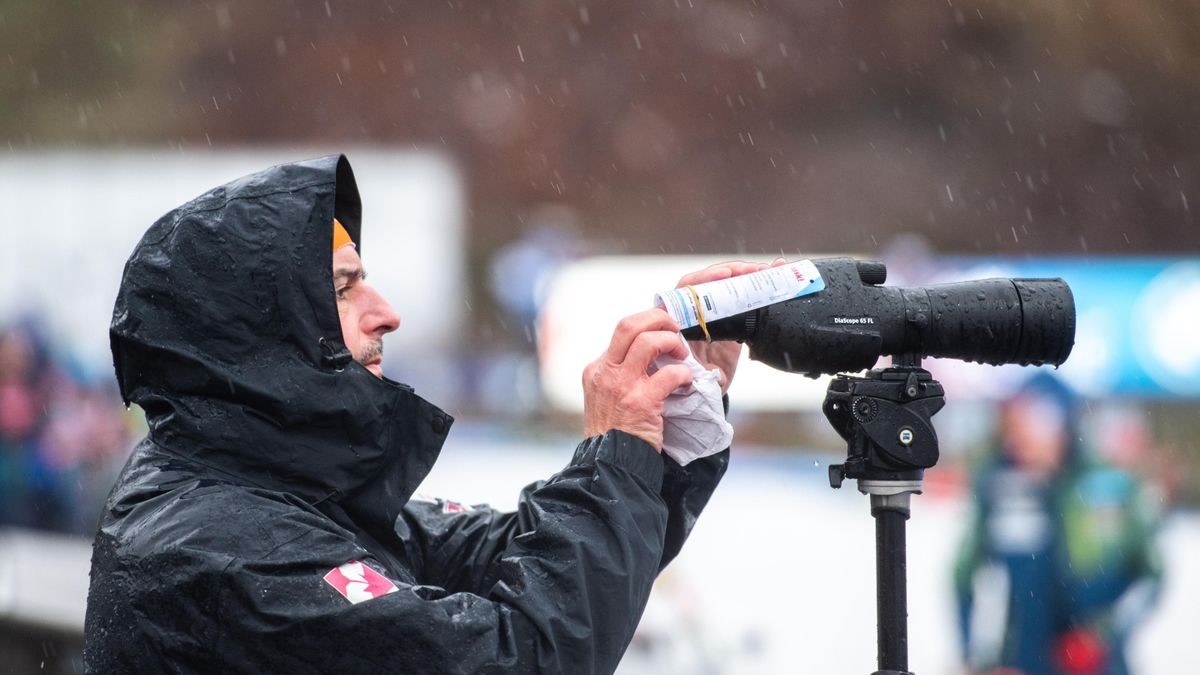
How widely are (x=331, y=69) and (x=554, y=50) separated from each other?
9.86 feet

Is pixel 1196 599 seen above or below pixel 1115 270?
below

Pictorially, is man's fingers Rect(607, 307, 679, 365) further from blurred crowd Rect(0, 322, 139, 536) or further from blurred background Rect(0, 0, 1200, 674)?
blurred crowd Rect(0, 322, 139, 536)

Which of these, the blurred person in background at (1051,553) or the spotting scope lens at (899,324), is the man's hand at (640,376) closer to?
the spotting scope lens at (899,324)

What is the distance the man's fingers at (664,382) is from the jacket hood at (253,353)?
0.35 m

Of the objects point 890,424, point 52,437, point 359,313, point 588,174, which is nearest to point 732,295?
point 890,424

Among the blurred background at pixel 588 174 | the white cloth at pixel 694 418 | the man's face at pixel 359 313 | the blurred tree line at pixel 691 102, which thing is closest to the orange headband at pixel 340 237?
the man's face at pixel 359 313

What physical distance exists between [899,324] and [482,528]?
0.77 meters

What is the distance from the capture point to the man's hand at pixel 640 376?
5.82 feet

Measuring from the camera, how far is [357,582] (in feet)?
5.40

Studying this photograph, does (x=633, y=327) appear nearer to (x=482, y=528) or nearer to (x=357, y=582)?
(x=357, y=582)

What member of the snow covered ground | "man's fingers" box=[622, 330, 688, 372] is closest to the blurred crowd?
the snow covered ground

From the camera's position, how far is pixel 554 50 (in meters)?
17.7

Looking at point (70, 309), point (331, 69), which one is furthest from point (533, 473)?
point (331, 69)

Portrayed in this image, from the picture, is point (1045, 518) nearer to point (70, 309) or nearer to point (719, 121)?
point (70, 309)
